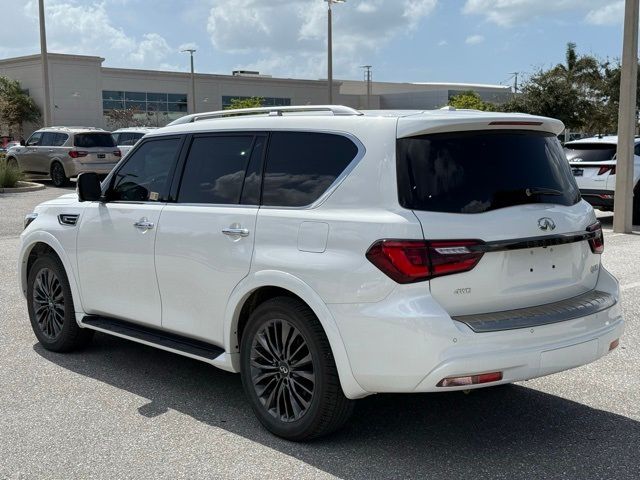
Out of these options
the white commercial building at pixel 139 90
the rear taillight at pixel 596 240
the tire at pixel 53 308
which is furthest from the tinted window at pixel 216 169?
the white commercial building at pixel 139 90

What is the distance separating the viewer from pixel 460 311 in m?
3.70

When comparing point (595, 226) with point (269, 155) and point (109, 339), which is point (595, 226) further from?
point (109, 339)

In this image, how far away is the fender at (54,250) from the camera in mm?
5676

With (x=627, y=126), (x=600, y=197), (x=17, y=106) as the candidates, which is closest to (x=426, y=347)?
(x=627, y=126)

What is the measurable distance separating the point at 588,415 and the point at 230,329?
2245 mm

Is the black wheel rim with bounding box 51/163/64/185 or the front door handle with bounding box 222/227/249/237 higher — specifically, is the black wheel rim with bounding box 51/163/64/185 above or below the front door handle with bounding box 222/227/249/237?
below

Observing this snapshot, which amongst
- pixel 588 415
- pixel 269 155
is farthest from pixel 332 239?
pixel 588 415

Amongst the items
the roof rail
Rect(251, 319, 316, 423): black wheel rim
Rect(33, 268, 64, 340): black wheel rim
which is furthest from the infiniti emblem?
Rect(33, 268, 64, 340): black wheel rim

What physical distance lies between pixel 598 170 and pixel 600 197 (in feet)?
1.63

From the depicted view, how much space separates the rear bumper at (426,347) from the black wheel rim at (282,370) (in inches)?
15.4

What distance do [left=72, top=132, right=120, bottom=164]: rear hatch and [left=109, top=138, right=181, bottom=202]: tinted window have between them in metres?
17.4

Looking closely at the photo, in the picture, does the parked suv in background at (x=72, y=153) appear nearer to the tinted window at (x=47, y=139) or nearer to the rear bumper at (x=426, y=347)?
the tinted window at (x=47, y=139)

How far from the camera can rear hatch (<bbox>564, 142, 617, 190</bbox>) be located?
13734 mm

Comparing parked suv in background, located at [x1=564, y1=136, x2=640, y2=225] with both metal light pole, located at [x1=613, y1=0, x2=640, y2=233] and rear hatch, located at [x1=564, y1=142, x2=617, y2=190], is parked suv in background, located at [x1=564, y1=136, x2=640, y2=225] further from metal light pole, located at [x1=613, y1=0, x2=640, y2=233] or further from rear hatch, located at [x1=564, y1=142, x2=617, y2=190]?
metal light pole, located at [x1=613, y1=0, x2=640, y2=233]
